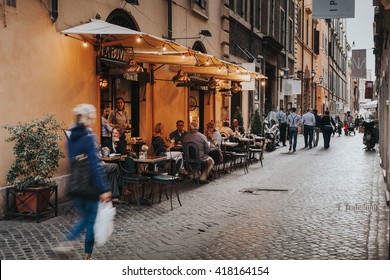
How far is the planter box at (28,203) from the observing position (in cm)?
847

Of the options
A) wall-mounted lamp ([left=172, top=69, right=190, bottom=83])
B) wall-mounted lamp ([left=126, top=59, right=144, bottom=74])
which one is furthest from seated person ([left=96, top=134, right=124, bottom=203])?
wall-mounted lamp ([left=172, top=69, right=190, bottom=83])

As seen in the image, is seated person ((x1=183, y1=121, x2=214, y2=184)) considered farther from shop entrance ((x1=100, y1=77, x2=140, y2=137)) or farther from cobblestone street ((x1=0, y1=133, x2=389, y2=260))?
shop entrance ((x1=100, y1=77, x2=140, y2=137))

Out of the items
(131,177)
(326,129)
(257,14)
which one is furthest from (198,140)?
(257,14)

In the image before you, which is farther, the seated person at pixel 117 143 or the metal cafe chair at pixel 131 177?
the seated person at pixel 117 143

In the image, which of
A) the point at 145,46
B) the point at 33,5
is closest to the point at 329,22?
the point at 145,46

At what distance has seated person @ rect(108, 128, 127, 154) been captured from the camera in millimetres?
11031

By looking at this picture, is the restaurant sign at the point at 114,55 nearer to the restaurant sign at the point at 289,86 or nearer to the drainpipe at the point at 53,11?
the drainpipe at the point at 53,11

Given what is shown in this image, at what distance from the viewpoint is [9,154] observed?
8.93 metres

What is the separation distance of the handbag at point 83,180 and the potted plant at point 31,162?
268cm

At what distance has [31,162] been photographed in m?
8.52

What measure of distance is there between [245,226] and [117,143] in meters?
4.45

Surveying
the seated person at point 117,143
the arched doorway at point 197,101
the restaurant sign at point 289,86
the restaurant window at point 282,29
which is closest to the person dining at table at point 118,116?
the seated person at point 117,143

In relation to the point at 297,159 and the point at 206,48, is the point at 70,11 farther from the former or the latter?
the point at 297,159

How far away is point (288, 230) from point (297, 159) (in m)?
11.5
